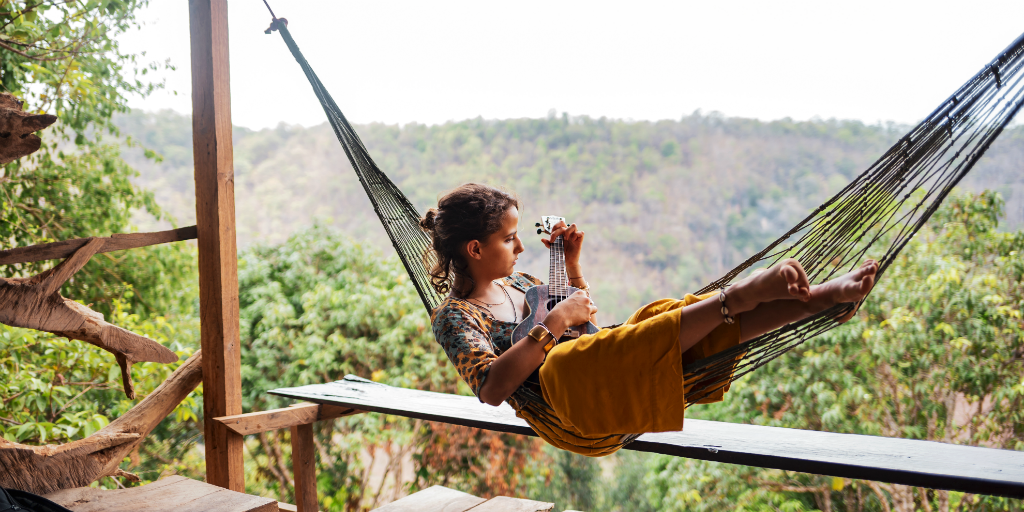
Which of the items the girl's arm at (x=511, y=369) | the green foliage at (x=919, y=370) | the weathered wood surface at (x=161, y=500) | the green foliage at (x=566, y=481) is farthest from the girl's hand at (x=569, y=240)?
the green foliage at (x=566, y=481)

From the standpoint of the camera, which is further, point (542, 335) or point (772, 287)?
point (542, 335)

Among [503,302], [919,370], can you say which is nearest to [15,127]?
[503,302]

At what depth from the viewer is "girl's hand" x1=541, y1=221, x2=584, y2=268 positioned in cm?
140

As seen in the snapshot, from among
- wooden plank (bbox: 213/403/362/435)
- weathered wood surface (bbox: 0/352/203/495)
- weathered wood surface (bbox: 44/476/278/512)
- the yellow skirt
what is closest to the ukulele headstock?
the yellow skirt

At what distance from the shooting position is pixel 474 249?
1.39 metres

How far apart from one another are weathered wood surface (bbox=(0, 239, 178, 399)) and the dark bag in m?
0.37

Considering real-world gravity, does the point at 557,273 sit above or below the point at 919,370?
above

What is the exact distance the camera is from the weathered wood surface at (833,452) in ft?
3.29

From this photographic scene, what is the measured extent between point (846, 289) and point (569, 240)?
2.08ft

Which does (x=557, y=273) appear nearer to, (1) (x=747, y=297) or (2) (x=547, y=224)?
(2) (x=547, y=224)

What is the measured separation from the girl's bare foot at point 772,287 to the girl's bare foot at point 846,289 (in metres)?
0.02

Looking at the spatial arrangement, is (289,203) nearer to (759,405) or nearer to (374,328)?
(374,328)

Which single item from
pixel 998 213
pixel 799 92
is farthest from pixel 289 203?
pixel 998 213

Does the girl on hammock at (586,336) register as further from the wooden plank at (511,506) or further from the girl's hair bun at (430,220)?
the wooden plank at (511,506)
